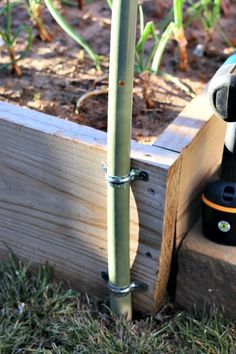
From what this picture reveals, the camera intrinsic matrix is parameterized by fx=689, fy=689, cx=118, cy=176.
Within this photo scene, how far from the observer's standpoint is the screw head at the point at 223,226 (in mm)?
1426

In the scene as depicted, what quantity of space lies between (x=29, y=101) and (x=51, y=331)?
1.82 feet

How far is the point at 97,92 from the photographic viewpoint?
5.58ft

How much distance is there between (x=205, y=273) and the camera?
1.47 meters

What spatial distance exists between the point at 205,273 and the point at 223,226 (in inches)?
4.6

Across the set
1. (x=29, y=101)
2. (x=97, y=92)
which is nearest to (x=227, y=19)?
(x=97, y=92)

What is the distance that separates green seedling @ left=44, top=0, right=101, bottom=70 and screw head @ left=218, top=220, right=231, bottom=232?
0.53 m

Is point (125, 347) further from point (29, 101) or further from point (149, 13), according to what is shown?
point (149, 13)

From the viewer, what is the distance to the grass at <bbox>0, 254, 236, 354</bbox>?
4.77ft

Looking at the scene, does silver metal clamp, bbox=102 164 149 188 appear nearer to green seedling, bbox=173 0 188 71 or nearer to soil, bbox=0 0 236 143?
soil, bbox=0 0 236 143

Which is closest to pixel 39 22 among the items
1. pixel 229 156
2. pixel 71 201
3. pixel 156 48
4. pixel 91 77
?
pixel 91 77

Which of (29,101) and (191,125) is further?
(29,101)

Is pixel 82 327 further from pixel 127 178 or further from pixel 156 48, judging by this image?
pixel 156 48

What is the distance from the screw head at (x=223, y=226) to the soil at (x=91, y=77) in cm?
27

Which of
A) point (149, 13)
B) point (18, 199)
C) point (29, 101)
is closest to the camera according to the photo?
point (18, 199)
